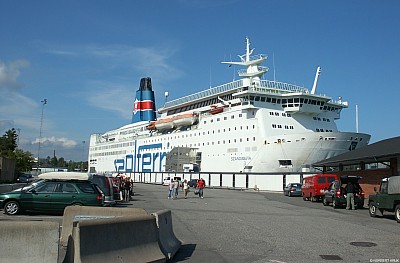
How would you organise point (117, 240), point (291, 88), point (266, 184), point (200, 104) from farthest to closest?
point (200, 104)
point (291, 88)
point (266, 184)
point (117, 240)

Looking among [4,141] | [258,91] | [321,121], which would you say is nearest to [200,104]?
[258,91]

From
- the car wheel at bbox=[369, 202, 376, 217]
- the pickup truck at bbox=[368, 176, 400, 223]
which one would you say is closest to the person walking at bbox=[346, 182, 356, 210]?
the car wheel at bbox=[369, 202, 376, 217]

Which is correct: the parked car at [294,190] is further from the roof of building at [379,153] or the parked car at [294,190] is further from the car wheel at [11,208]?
the car wheel at [11,208]

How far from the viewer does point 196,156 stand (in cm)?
5722

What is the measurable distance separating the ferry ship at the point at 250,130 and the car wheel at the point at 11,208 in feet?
108

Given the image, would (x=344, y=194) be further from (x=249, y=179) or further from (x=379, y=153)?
(x=249, y=179)

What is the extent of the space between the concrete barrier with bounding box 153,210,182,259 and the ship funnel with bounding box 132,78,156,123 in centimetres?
6985

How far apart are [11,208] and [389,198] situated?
1387cm

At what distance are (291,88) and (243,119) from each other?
9815 millimetres

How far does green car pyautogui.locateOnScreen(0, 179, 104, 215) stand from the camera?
47.9 ft

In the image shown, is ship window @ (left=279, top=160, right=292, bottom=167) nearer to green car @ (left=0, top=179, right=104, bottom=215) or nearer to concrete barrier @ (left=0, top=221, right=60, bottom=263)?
green car @ (left=0, top=179, right=104, bottom=215)

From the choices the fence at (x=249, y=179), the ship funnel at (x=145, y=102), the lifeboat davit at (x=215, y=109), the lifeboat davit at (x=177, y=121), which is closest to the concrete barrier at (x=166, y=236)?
the fence at (x=249, y=179)

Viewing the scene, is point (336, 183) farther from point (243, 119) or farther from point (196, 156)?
point (196, 156)

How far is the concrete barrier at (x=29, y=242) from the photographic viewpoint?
5859 mm
